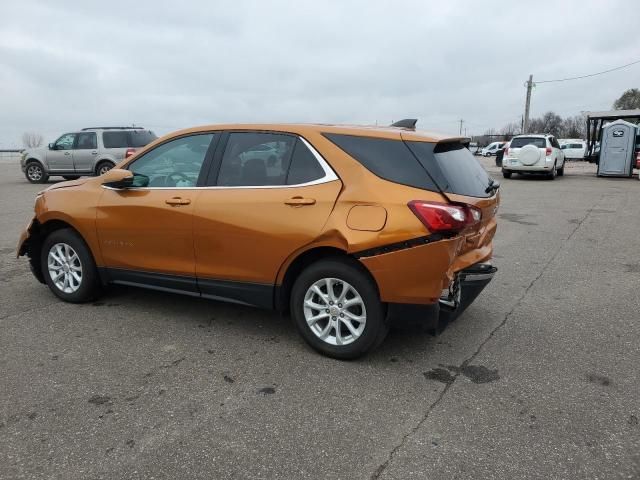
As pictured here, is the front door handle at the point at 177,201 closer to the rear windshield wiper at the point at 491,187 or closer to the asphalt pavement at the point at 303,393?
the asphalt pavement at the point at 303,393

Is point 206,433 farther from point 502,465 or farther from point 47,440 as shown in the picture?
point 502,465

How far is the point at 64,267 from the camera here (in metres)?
4.90

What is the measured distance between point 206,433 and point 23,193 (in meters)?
14.7

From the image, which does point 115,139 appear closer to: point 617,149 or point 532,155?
point 532,155

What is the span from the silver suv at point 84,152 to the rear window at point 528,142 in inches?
514

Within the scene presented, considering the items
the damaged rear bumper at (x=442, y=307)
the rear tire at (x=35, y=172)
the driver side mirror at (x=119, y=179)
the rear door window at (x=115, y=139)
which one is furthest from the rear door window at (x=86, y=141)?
the damaged rear bumper at (x=442, y=307)

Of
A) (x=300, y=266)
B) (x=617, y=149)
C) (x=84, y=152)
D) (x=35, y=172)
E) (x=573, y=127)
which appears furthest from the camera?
(x=573, y=127)

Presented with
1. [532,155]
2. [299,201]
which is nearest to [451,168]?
[299,201]

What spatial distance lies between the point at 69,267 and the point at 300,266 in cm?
240

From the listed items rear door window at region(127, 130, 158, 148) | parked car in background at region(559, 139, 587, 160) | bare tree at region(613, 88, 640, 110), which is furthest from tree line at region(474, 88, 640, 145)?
rear door window at region(127, 130, 158, 148)

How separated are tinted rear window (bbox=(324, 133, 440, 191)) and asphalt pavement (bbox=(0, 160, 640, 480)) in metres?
1.01

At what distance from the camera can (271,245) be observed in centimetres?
376

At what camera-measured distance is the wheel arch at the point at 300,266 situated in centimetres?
358

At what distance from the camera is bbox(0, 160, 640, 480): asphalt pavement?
259 cm
